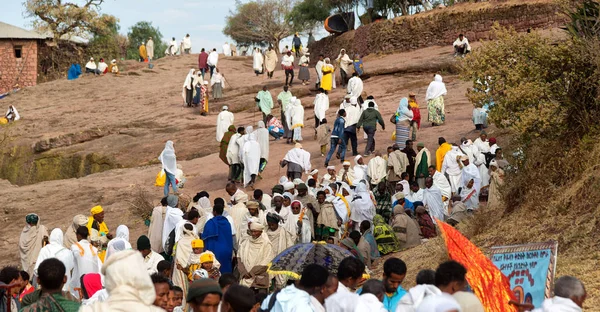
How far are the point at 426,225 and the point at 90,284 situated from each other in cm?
727

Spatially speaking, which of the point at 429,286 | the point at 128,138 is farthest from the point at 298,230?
the point at 128,138

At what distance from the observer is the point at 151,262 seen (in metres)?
9.73

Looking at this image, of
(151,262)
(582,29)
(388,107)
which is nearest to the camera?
(151,262)

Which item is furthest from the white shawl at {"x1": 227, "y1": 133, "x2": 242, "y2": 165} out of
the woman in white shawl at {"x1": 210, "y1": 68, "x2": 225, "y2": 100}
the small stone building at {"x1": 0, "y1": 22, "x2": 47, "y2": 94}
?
the small stone building at {"x1": 0, "y1": 22, "x2": 47, "y2": 94}

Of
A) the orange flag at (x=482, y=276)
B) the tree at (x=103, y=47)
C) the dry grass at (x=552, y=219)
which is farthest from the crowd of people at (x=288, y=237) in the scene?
the tree at (x=103, y=47)

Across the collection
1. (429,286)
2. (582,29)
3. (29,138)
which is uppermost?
(582,29)

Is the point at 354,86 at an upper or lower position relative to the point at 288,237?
upper

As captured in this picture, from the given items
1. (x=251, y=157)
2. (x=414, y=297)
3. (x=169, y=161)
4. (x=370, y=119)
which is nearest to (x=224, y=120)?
(x=251, y=157)

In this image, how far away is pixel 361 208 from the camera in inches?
599

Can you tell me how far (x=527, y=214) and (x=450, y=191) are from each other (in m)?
4.96

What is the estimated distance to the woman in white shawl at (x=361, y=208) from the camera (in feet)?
49.9

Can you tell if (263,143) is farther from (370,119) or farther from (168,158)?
(370,119)

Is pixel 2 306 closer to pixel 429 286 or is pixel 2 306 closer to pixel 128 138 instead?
pixel 429 286

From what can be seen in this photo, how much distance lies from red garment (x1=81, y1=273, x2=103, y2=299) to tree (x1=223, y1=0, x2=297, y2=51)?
45.9m
